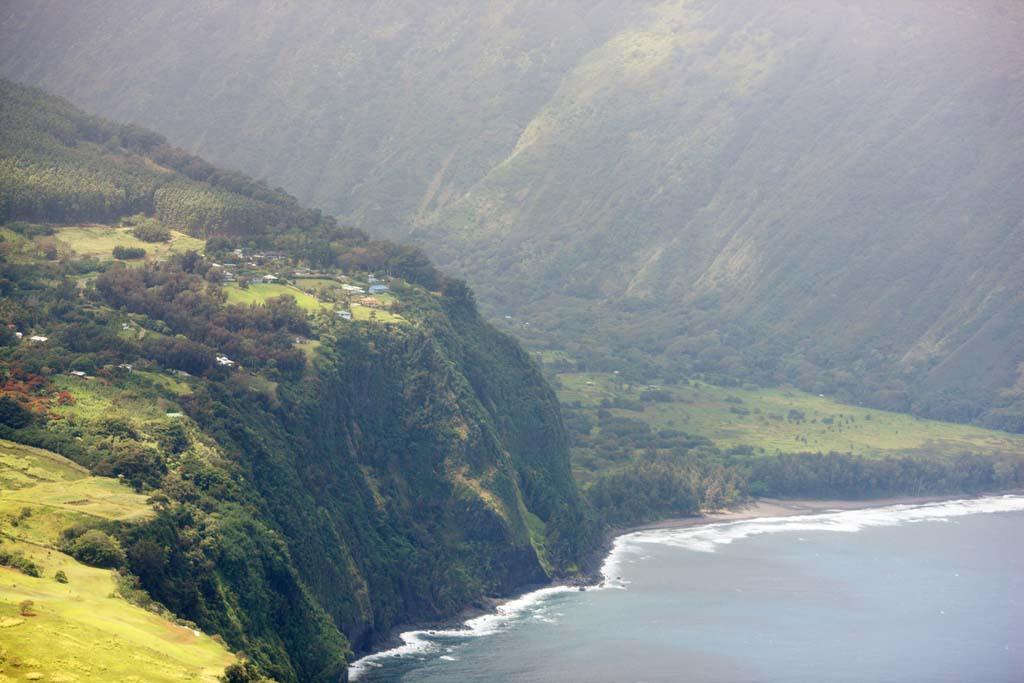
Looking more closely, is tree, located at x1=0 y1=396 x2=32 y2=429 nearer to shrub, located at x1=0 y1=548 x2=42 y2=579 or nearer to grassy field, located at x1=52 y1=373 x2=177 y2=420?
grassy field, located at x1=52 y1=373 x2=177 y2=420

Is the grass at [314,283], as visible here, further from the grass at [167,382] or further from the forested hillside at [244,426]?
the grass at [167,382]

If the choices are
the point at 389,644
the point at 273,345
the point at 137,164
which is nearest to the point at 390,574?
the point at 389,644

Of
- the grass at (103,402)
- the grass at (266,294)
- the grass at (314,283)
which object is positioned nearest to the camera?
the grass at (103,402)

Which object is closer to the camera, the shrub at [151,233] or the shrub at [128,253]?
the shrub at [128,253]

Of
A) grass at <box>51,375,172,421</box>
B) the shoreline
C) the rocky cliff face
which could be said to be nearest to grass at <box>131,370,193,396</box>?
the rocky cliff face

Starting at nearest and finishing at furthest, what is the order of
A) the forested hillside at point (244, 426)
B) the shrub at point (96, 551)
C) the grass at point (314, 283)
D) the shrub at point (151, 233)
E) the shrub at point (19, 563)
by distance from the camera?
the shrub at point (19, 563)
the shrub at point (96, 551)
the forested hillside at point (244, 426)
the grass at point (314, 283)
the shrub at point (151, 233)

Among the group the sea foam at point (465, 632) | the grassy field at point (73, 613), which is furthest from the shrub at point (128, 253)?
the grassy field at point (73, 613)
